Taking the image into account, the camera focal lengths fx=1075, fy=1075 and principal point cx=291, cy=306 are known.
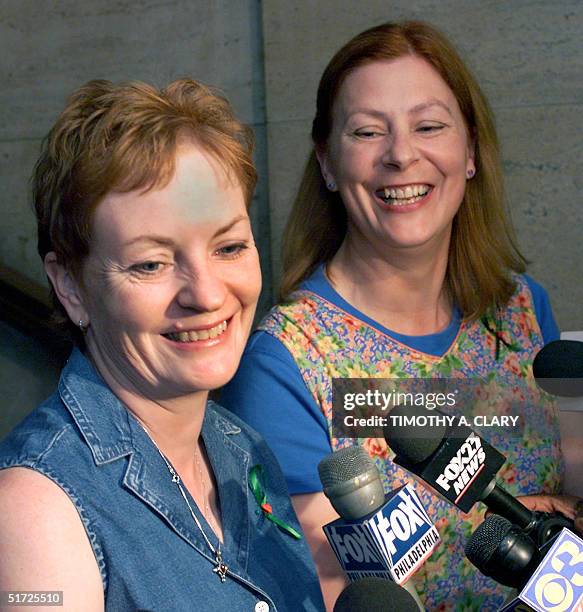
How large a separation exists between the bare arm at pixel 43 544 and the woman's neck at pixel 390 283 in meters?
1.19

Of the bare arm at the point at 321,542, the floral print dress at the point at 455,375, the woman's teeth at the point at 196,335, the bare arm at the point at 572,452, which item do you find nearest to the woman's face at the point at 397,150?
the floral print dress at the point at 455,375

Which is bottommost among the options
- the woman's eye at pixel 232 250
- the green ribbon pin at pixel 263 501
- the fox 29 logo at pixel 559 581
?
the green ribbon pin at pixel 263 501

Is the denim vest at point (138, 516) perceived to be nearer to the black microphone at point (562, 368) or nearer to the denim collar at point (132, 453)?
the denim collar at point (132, 453)

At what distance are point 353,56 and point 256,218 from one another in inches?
44.9

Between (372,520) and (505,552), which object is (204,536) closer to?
(372,520)

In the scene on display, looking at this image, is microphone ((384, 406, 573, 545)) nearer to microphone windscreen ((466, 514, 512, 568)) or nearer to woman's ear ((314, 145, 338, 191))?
microphone windscreen ((466, 514, 512, 568))

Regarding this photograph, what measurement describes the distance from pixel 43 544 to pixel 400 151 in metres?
1.33

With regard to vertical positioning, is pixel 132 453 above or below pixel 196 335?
below

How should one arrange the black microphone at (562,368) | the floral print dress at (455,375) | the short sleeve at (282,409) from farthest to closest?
the floral print dress at (455,375) < the short sleeve at (282,409) < the black microphone at (562,368)

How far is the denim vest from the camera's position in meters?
1.46

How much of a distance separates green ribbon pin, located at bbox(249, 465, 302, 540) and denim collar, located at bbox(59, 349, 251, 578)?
0.08 meters

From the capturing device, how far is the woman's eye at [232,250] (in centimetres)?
164

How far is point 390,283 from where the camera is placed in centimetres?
251

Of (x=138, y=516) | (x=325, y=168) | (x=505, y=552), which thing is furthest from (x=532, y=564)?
(x=325, y=168)
